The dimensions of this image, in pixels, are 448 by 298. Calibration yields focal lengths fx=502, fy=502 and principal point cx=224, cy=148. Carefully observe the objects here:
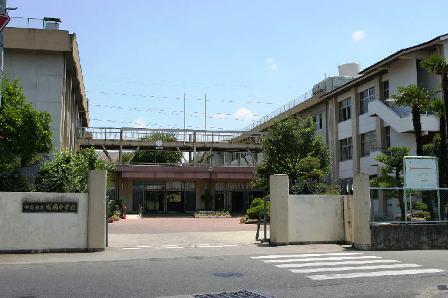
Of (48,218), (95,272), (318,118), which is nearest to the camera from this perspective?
(95,272)

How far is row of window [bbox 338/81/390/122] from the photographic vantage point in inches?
1330

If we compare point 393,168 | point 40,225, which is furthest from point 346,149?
point 40,225

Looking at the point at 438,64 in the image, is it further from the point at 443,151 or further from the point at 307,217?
the point at 307,217

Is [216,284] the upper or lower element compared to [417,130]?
lower

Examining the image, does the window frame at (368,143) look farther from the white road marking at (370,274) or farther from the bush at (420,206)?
the white road marking at (370,274)

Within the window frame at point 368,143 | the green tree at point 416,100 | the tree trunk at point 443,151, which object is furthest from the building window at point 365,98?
the tree trunk at point 443,151

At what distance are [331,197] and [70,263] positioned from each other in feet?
32.4

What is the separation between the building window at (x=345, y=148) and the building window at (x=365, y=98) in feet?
9.80

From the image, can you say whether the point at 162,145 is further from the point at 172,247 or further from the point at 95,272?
the point at 95,272

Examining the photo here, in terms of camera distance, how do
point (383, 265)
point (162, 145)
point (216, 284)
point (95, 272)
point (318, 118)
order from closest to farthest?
point (216, 284)
point (95, 272)
point (383, 265)
point (318, 118)
point (162, 145)

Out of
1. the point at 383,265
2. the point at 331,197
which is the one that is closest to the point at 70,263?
the point at 383,265

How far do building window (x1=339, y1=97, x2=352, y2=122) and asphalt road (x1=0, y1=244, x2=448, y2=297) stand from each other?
76.8 ft

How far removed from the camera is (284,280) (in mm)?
10828

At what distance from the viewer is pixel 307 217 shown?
1848 centimetres
